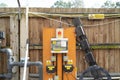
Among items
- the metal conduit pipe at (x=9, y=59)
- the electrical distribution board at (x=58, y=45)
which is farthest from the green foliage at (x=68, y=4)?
the metal conduit pipe at (x=9, y=59)

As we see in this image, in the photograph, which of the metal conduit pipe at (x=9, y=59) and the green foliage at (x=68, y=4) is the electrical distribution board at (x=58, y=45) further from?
the green foliage at (x=68, y=4)

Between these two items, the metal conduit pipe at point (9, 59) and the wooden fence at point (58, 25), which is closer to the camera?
the metal conduit pipe at point (9, 59)

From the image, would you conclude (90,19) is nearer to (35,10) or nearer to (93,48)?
(93,48)

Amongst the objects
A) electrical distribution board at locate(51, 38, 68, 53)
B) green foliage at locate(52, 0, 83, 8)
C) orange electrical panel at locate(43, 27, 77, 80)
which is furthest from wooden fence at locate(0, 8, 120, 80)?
green foliage at locate(52, 0, 83, 8)

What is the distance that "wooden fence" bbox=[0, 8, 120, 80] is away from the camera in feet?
18.1

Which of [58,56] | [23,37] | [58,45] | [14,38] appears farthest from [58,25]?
[14,38]

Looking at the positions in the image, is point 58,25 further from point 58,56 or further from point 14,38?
point 14,38

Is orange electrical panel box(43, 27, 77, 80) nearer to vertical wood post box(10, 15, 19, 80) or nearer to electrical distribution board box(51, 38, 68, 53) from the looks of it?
electrical distribution board box(51, 38, 68, 53)

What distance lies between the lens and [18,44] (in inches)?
219

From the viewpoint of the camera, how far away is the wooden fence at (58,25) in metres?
5.53

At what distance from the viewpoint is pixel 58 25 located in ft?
18.2

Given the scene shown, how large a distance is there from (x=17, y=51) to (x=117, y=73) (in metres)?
2.29

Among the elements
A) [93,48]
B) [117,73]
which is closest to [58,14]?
[93,48]

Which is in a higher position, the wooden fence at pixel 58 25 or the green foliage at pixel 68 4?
the green foliage at pixel 68 4
